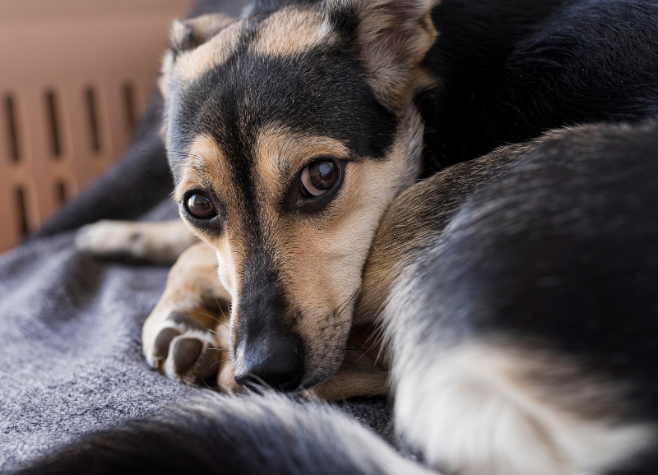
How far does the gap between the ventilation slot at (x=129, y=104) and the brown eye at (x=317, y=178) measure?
7.76 ft

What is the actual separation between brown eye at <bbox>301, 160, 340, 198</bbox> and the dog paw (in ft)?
1.28

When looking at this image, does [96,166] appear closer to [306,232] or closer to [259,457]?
[306,232]

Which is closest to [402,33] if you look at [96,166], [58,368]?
[58,368]

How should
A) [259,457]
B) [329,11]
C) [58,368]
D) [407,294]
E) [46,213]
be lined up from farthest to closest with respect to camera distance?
[46,213]
[58,368]
[329,11]
[407,294]
[259,457]

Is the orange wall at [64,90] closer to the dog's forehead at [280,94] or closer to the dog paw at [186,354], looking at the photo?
the dog's forehead at [280,94]

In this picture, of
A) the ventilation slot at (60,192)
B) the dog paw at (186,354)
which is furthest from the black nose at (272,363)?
the ventilation slot at (60,192)

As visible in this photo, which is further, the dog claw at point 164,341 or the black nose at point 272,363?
the dog claw at point 164,341

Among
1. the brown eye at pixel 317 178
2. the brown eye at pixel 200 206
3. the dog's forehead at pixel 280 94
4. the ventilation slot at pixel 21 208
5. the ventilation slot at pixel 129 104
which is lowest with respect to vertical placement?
the ventilation slot at pixel 21 208

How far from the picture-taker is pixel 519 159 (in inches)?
39.0

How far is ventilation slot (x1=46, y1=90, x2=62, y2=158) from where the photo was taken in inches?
123

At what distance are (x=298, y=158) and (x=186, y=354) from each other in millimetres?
481

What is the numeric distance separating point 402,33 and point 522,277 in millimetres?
852

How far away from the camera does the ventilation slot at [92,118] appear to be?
10.5 feet

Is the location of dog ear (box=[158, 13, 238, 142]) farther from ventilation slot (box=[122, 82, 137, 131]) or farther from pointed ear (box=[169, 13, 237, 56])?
ventilation slot (box=[122, 82, 137, 131])
